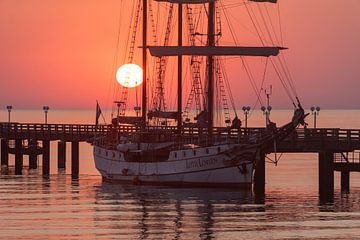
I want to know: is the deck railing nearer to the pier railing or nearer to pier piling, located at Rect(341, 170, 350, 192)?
the pier railing

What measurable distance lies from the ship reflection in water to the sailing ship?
2.14m

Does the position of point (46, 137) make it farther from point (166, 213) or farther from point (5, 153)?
point (166, 213)

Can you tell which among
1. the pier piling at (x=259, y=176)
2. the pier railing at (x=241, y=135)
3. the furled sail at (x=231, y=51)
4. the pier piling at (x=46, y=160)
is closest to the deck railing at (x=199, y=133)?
the pier railing at (x=241, y=135)

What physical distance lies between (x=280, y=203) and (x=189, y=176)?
13925 millimetres

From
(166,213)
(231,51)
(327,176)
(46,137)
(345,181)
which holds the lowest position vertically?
(166,213)

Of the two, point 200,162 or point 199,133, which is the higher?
point 199,133


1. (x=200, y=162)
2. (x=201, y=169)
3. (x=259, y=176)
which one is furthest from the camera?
(x=201, y=169)

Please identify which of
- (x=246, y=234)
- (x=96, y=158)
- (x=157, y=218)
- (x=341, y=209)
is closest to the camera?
(x=246, y=234)

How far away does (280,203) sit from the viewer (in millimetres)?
82625

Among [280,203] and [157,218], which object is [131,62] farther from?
[157,218]

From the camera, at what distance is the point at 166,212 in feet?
248

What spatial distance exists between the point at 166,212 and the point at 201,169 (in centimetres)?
1905

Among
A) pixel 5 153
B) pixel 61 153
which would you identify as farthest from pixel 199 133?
pixel 5 153

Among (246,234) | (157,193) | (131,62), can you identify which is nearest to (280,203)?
(157,193)
